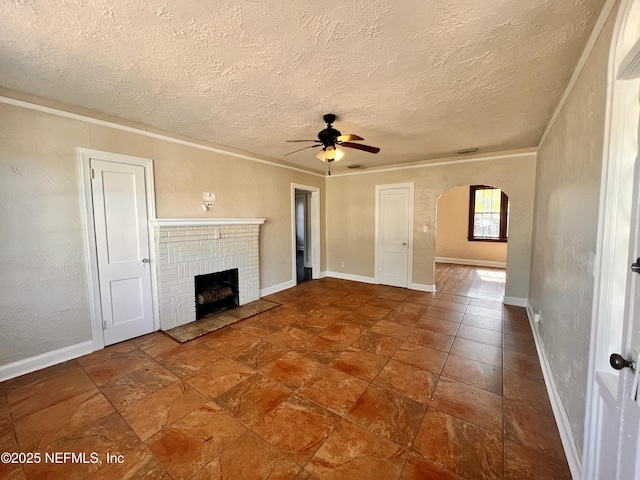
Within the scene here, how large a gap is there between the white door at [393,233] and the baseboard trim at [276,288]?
191cm

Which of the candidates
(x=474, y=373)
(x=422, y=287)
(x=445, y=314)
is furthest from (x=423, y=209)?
(x=474, y=373)

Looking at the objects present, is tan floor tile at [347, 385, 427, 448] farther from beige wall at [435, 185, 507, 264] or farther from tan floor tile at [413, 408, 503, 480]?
beige wall at [435, 185, 507, 264]

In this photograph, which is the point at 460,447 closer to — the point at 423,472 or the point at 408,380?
the point at 423,472

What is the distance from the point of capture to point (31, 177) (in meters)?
2.30

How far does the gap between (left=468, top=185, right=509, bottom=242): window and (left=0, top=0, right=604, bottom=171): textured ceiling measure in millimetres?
4753

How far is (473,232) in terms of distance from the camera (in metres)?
7.46

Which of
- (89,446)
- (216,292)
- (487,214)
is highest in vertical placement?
(487,214)

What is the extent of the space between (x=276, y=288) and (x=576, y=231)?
14.0ft

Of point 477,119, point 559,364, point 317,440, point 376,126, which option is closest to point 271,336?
point 317,440

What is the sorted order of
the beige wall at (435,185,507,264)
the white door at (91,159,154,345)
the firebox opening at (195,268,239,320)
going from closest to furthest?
1. the white door at (91,159,154,345)
2. the firebox opening at (195,268,239,320)
3. the beige wall at (435,185,507,264)

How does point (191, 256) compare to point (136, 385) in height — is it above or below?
above

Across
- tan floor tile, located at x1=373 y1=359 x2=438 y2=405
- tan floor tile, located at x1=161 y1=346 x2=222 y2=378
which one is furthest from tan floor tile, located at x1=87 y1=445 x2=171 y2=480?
tan floor tile, located at x1=373 y1=359 x2=438 y2=405

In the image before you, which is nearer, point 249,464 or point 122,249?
point 249,464

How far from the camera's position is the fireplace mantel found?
309 cm
